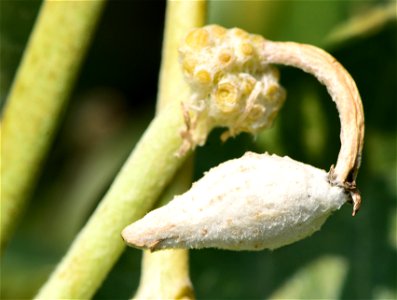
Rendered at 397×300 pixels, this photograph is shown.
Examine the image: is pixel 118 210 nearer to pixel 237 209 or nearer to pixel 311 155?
pixel 237 209

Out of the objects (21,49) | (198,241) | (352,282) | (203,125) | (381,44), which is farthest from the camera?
(21,49)

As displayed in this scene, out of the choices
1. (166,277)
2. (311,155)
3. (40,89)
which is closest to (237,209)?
(166,277)

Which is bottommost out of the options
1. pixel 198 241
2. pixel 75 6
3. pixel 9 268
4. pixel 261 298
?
A: pixel 9 268

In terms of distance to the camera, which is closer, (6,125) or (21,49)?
(6,125)

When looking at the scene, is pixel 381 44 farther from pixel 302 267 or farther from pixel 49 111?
pixel 49 111

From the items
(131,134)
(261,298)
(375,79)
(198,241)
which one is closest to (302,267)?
(261,298)
